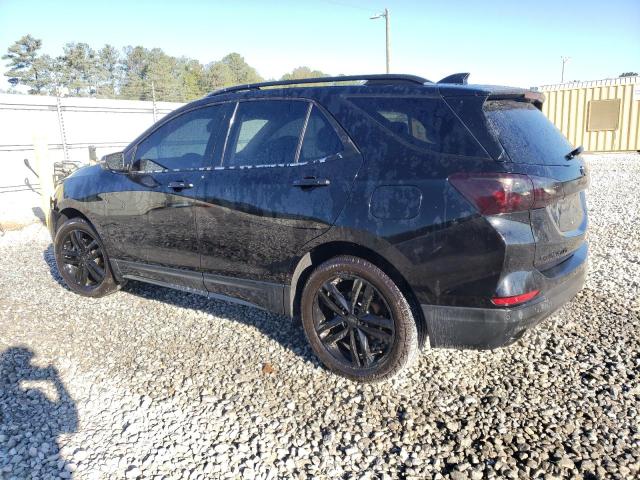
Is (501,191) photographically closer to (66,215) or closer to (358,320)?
(358,320)

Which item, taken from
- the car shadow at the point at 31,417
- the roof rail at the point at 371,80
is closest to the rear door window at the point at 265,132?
the roof rail at the point at 371,80

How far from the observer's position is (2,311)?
467 centimetres

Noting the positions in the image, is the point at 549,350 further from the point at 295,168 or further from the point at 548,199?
the point at 295,168

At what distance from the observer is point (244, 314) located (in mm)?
4453

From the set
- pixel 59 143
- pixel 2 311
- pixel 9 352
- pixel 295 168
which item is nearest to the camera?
pixel 295 168

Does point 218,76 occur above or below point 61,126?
above

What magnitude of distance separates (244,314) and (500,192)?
2619mm

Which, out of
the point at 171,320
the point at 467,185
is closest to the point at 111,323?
the point at 171,320

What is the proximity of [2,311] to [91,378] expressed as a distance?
75.1 inches

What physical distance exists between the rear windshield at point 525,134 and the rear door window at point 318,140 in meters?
0.93

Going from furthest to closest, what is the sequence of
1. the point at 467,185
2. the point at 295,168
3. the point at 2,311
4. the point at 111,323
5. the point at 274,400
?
the point at 2,311
the point at 111,323
the point at 295,168
the point at 274,400
the point at 467,185

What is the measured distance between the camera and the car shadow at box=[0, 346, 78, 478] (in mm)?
2535

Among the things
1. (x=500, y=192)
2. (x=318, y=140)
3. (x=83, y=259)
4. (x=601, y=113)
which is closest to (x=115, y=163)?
(x=83, y=259)

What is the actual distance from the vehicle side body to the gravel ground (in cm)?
44
